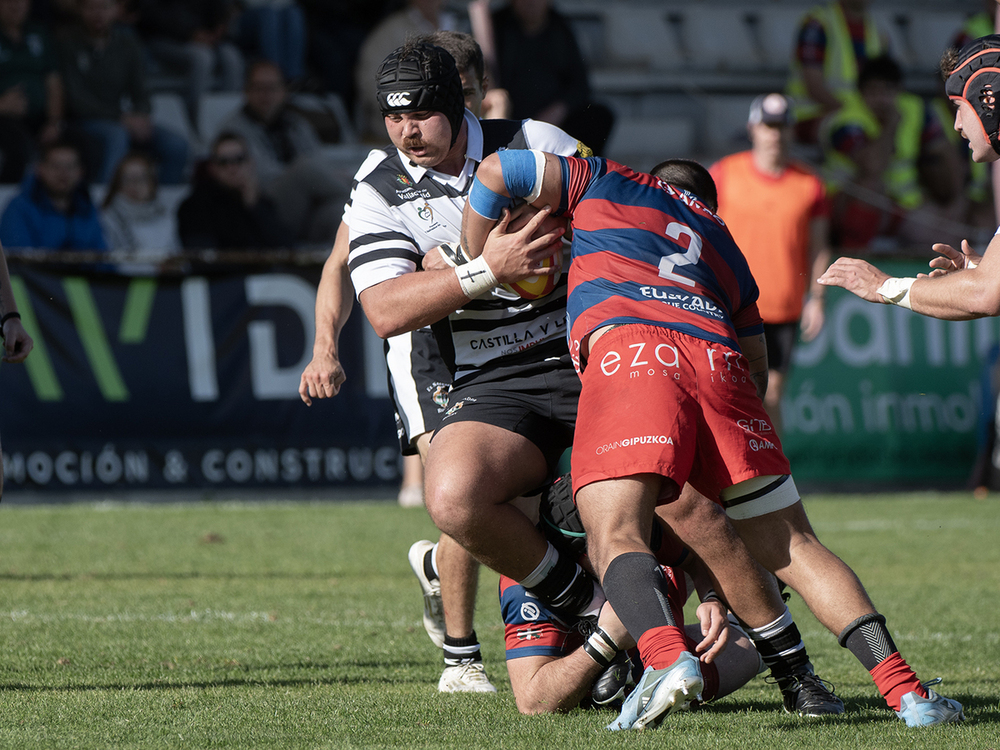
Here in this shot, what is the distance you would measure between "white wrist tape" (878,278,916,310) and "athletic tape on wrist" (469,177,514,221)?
1.13 metres

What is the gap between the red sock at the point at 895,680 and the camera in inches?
147

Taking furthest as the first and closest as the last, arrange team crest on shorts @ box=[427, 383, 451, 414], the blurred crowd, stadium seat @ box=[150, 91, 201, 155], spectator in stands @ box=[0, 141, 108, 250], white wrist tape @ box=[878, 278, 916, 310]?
stadium seat @ box=[150, 91, 201, 155]
the blurred crowd
spectator in stands @ box=[0, 141, 108, 250]
team crest on shorts @ box=[427, 383, 451, 414]
white wrist tape @ box=[878, 278, 916, 310]

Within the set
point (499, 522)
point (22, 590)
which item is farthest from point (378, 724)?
point (22, 590)

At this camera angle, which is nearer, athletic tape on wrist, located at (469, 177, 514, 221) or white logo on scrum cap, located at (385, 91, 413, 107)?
athletic tape on wrist, located at (469, 177, 514, 221)

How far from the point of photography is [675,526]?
4.07 metres

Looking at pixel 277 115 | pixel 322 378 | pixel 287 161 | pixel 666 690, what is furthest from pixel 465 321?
pixel 277 115

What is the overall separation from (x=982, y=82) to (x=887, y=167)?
11.8m

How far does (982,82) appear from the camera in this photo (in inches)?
152

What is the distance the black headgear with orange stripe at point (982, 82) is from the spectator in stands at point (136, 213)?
31.1 ft

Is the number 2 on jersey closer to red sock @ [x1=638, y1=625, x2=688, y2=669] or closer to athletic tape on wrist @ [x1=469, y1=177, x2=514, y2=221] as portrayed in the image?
athletic tape on wrist @ [x1=469, y1=177, x2=514, y2=221]

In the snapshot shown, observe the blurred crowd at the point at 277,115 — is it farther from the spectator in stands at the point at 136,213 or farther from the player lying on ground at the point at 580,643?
the player lying on ground at the point at 580,643

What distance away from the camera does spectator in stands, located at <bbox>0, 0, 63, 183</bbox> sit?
41.5 feet

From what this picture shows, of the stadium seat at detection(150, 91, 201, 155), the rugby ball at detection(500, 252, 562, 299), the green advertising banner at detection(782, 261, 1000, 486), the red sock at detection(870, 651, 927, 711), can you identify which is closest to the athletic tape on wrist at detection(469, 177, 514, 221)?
the rugby ball at detection(500, 252, 562, 299)

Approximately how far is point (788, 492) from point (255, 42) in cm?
1191
